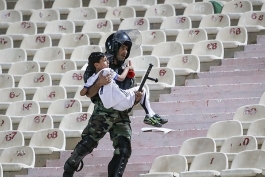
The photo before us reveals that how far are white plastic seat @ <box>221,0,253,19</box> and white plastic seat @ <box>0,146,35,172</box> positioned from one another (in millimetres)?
3823

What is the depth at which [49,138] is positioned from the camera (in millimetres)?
12211

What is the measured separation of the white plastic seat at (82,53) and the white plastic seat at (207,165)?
12.4 ft

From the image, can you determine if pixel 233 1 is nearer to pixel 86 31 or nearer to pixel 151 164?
pixel 86 31

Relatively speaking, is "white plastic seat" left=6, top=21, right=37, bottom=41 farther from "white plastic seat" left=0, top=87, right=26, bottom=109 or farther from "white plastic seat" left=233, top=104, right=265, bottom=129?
"white plastic seat" left=233, top=104, right=265, bottom=129

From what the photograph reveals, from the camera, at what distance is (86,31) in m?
15.0

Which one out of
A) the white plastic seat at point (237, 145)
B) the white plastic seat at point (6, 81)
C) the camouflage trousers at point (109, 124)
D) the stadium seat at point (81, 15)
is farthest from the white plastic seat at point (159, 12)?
the camouflage trousers at point (109, 124)

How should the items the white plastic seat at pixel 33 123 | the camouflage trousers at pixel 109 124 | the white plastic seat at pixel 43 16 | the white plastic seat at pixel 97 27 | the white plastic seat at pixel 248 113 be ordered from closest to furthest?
the camouflage trousers at pixel 109 124
the white plastic seat at pixel 248 113
the white plastic seat at pixel 33 123
the white plastic seat at pixel 97 27
the white plastic seat at pixel 43 16

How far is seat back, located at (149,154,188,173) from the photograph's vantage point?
35.1ft

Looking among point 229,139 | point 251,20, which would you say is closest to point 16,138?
point 229,139

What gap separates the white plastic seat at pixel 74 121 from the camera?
12.4m

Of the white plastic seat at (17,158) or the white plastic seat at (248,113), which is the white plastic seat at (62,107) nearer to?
the white plastic seat at (17,158)

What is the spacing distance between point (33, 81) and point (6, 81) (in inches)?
16.0

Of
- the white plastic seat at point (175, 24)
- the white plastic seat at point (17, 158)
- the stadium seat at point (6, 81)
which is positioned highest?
the white plastic seat at point (175, 24)

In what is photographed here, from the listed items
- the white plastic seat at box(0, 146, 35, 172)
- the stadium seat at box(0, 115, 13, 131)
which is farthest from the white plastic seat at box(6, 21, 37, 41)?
the white plastic seat at box(0, 146, 35, 172)
